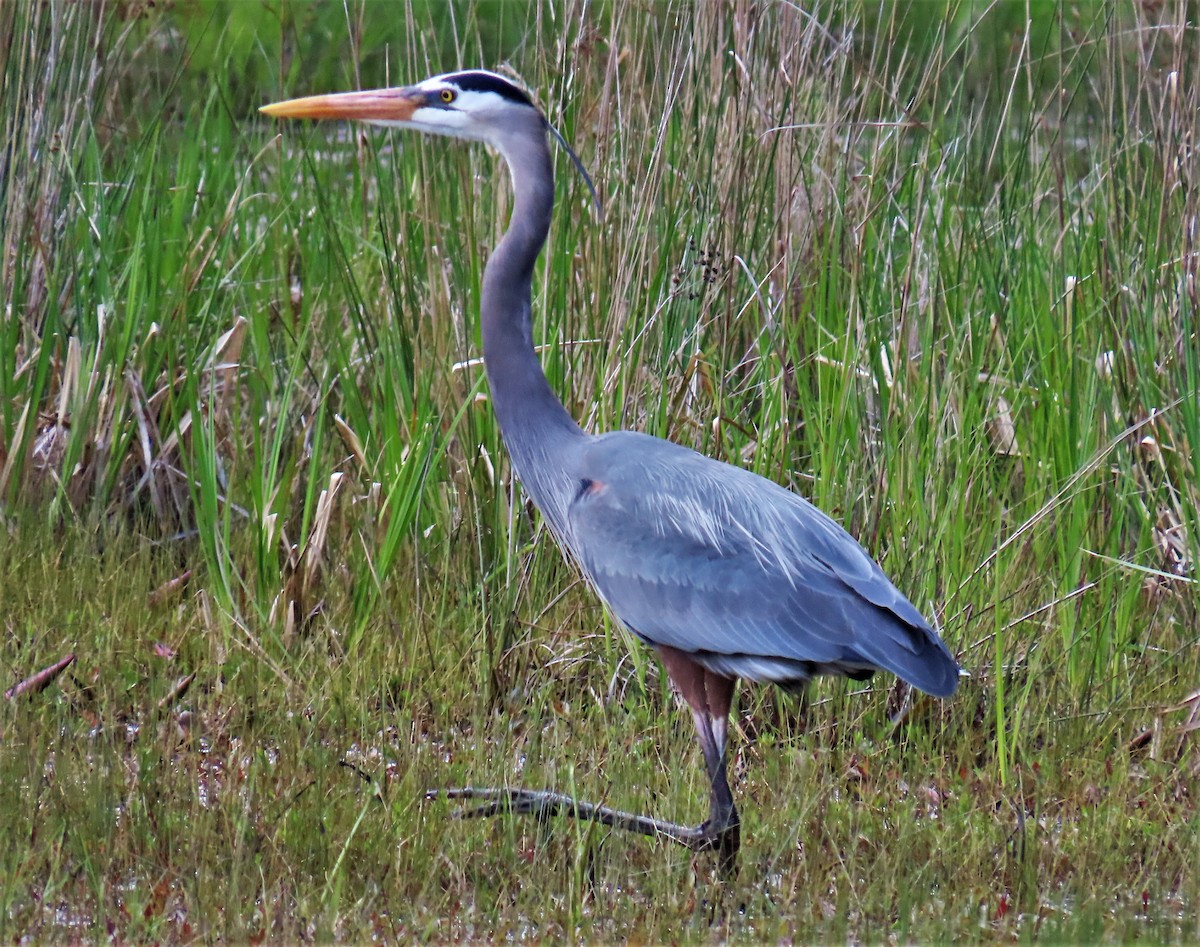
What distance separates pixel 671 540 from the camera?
316 centimetres

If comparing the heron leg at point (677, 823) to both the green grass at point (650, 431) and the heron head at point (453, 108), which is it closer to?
the green grass at point (650, 431)

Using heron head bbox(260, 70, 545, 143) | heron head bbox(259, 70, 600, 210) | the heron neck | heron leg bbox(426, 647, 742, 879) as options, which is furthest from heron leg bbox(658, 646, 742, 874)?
heron head bbox(260, 70, 545, 143)

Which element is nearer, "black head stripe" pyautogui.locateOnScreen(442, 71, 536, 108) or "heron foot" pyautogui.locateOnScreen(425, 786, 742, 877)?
"heron foot" pyautogui.locateOnScreen(425, 786, 742, 877)

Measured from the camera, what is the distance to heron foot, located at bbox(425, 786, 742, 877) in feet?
9.48

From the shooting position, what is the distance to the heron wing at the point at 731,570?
295 centimetres

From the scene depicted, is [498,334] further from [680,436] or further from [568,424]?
[680,436]

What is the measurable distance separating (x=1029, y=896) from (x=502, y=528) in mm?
1656

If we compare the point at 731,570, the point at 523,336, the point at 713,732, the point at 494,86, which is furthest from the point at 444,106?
the point at 713,732

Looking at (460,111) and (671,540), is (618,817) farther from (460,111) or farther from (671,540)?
(460,111)

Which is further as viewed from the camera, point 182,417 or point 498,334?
point 182,417

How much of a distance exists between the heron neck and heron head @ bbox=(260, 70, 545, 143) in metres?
0.07

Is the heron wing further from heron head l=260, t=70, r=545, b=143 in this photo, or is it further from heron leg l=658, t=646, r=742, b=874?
heron head l=260, t=70, r=545, b=143

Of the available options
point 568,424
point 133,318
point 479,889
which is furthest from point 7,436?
point 479,889

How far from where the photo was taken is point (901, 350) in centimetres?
366
